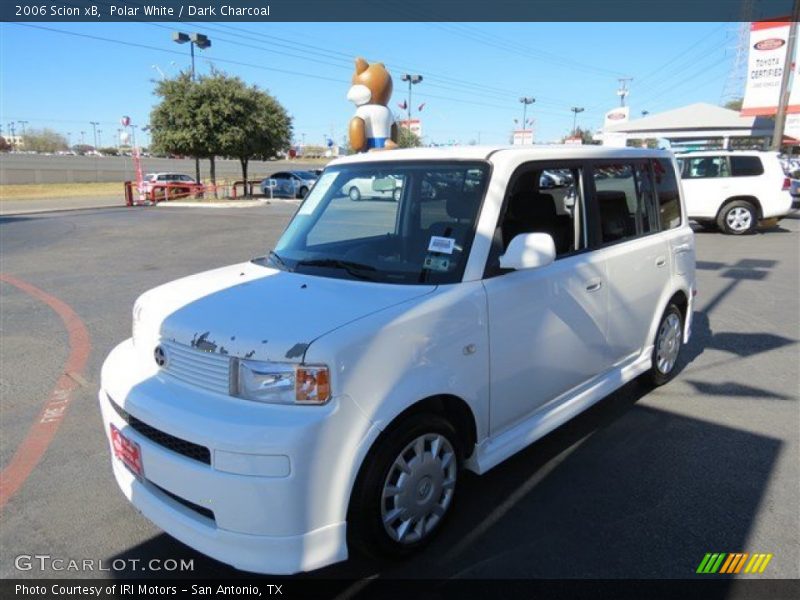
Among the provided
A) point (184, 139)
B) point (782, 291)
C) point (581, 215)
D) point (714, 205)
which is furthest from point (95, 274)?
point (184, 139)

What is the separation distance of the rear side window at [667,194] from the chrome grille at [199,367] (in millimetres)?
3669

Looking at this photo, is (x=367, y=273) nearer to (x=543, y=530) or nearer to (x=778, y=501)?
(x=543, y=530)

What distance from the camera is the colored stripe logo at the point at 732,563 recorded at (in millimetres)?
2693

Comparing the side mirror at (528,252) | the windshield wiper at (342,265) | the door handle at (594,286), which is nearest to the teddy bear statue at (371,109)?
the door handle at (594,286)

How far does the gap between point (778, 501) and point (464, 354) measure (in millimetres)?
2035

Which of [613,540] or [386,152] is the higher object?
[386,152]

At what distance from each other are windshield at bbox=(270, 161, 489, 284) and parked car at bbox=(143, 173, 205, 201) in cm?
2784

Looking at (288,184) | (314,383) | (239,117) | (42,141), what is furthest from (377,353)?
(42,141)

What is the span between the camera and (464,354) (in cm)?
276

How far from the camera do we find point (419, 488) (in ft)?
8.84

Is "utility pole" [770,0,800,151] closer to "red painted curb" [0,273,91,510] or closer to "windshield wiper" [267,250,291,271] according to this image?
"windshield wiper" [267,250,291,271]

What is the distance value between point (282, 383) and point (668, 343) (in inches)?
145

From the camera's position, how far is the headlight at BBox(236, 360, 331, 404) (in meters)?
2.26

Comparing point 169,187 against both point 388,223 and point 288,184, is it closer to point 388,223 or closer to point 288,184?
point 288,184
